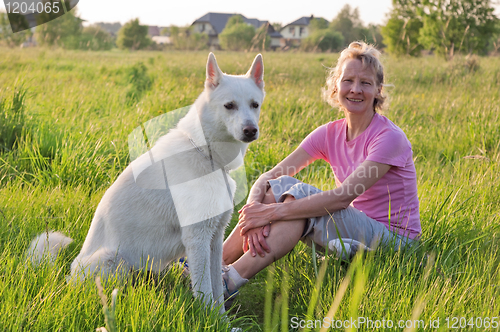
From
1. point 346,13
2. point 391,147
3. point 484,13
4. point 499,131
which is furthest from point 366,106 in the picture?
point 346,13

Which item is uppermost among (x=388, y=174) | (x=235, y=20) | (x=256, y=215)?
(x=235, y=20)

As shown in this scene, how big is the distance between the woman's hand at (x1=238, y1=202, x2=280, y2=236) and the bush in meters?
5.08

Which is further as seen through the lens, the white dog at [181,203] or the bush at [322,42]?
the bush at [322,42]

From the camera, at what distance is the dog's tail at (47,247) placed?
2021 mm

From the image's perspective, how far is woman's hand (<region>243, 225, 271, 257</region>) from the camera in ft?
7.48

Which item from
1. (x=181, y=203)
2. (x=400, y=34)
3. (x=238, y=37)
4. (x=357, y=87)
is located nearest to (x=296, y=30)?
(x=238, y=37)

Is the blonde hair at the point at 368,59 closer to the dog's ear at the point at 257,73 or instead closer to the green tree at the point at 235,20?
the dog's ear at the point at 257,73

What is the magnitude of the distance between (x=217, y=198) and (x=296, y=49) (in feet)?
→ 29.2

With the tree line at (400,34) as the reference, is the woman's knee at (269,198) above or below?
below

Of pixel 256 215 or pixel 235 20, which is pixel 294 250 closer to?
pixel 256 215

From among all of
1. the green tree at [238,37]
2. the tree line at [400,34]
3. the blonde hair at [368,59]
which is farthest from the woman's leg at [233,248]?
the green tree at [238,37]

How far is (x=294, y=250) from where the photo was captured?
8.58 ft

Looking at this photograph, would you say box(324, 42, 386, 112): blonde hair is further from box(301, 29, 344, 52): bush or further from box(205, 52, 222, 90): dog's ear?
box(301, 29, 344, 52): bush

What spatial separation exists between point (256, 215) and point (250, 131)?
1.81 feet
